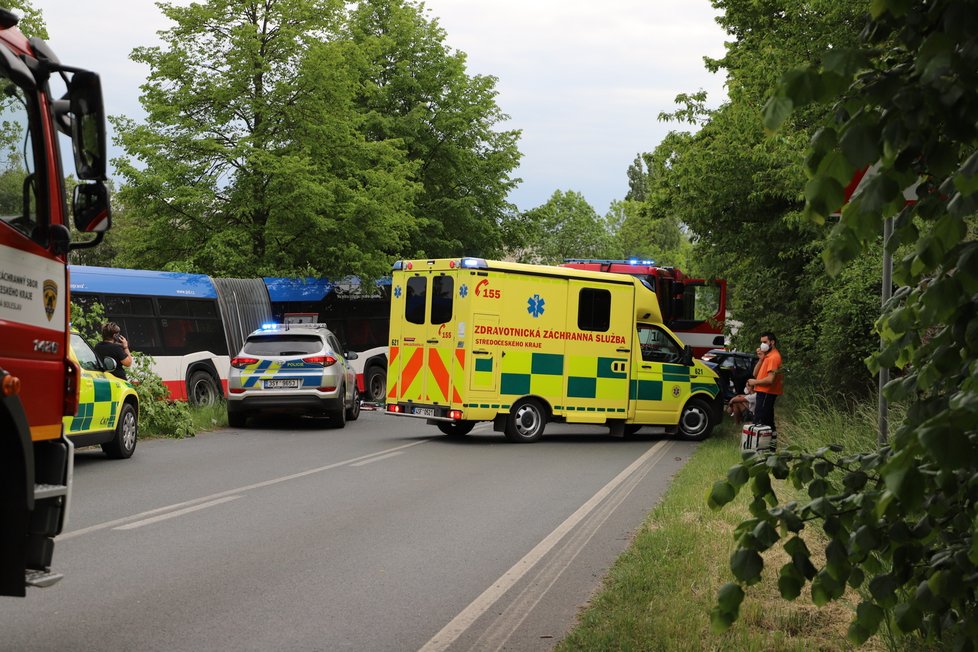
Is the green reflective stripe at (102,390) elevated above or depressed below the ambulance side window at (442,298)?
below

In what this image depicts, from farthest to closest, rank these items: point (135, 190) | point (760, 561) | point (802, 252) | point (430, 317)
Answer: point (135, 190)
point (802, 252)
point (430, 317)
point (760, 561)

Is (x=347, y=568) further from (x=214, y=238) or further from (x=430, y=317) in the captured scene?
(x=214, y=238)

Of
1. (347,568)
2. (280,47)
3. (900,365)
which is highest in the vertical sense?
(280,47)

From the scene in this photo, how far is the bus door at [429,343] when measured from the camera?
19.2 meters

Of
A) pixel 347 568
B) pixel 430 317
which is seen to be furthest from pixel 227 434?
pixel 347 568

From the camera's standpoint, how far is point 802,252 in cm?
2205

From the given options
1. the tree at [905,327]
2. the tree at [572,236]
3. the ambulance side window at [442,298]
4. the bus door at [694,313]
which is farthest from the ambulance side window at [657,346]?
the tree at [572,236]

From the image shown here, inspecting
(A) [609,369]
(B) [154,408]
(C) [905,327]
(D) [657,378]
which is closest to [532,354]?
(A) [609,369]

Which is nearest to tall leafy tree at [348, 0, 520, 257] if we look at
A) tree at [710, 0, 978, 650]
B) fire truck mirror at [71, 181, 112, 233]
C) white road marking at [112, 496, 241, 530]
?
white road marking at [112, 496, 241, 530]

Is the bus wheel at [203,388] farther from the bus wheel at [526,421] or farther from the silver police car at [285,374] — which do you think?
the bus wheel at [526,421]

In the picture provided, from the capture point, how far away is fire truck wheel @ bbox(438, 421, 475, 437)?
810 inches

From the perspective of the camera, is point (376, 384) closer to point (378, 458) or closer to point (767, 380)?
point (378, 458)

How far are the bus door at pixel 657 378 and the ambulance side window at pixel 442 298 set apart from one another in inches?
138

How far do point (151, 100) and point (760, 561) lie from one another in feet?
95.2
